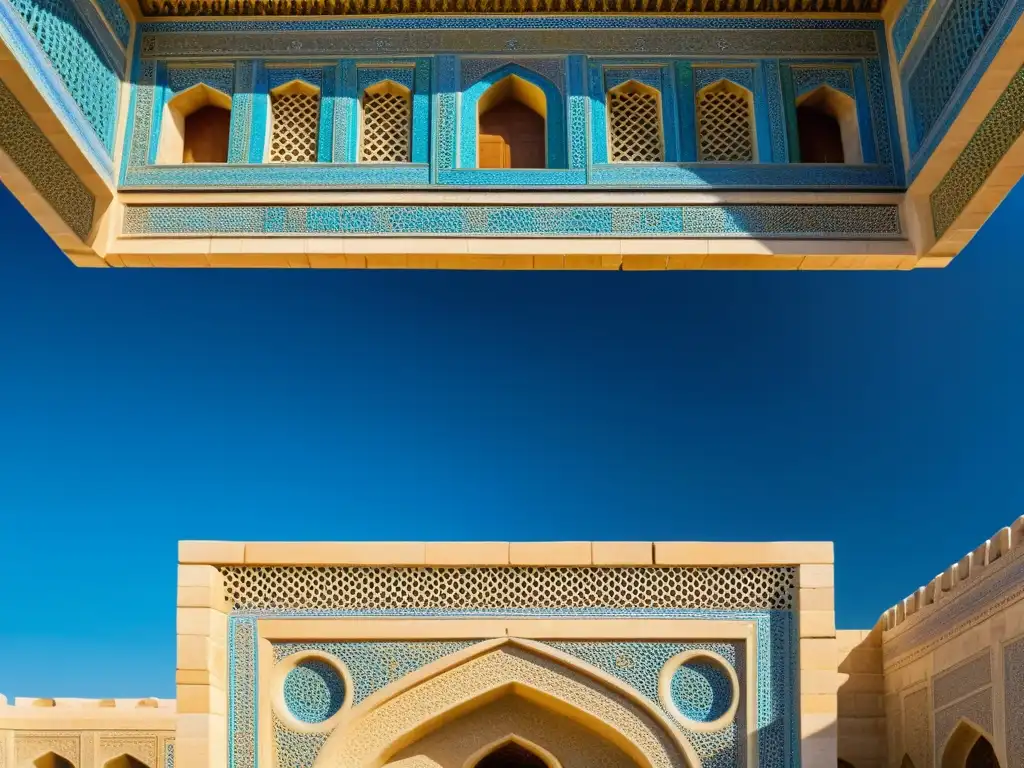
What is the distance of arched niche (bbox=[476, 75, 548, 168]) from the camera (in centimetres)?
841

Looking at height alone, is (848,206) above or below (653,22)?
below

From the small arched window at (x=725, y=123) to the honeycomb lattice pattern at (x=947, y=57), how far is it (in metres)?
0.95

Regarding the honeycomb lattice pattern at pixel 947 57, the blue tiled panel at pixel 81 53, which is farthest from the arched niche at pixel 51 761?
the honeycomb lattice pattern at pixel 947 57

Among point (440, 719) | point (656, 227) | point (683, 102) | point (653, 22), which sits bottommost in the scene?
point (440, 719)

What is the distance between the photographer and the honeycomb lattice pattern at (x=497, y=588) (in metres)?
6.86

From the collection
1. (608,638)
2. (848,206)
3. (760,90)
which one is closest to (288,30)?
(760,90)

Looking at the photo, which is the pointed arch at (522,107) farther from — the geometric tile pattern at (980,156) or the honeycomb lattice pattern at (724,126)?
the geometric tile pattern at (980,156)

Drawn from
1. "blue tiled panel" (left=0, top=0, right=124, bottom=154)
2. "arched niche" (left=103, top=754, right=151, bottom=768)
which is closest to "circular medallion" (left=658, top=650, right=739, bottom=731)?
"blue tiled panel" (left=0, top=0, right=124, bottom=154)

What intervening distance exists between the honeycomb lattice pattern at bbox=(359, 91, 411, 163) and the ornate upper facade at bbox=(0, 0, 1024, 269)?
0.02 m

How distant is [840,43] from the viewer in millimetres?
8430

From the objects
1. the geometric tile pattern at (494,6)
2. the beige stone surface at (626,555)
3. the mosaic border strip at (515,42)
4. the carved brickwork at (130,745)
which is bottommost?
the carved brickwork at (130,745)

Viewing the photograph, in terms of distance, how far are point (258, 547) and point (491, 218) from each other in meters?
2.36

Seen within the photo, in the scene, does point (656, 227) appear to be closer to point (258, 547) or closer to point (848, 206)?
point (848, 206)

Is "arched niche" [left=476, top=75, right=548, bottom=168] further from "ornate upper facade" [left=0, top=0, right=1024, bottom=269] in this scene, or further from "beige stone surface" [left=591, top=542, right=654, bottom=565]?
"beige stone surface" [left=591, top=542, right=654, bottom=565]
